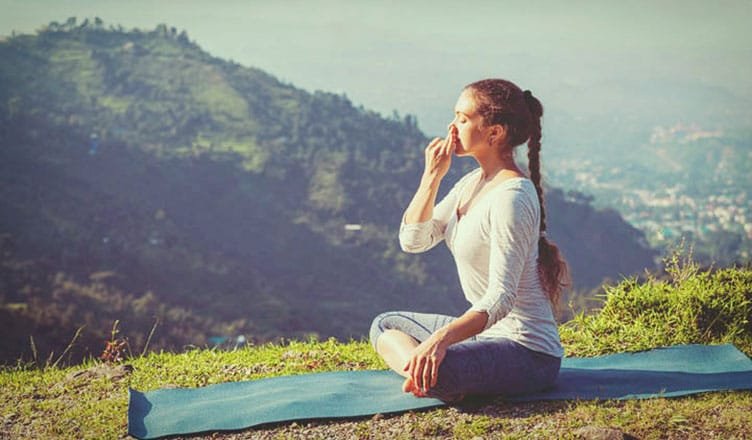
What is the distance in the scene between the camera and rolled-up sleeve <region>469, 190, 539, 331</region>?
298 cm

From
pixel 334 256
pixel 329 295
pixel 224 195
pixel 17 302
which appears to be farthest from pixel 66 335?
pixel 224 195

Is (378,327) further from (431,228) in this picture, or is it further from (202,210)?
(202,210)

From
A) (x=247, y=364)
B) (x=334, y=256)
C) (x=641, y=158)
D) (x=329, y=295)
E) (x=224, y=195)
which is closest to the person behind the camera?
(x=247, y=364)

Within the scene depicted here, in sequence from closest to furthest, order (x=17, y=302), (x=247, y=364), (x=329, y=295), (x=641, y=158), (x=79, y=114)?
(x=247, y=364), (x=17, y=302), (x=329, y=295), (x=79, y=114), (x=641, y=158)

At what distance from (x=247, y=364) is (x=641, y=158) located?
99099mm

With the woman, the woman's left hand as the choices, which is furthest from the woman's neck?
the woman's left hand

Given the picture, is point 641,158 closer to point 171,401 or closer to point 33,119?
point 33,119

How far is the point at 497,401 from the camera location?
3.36 meters

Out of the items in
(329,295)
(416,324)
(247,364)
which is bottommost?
(329,295)

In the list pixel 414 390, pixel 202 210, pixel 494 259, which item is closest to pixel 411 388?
pixel 414 390

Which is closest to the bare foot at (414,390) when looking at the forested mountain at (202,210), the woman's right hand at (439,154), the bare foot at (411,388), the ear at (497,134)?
the bare foot at (411,388)

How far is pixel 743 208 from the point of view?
6681cm

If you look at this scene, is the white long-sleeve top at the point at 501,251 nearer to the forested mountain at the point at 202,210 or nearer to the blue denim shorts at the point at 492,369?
the blue denim shorts at the point at 492,369

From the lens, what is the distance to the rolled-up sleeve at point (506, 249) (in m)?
2.98
